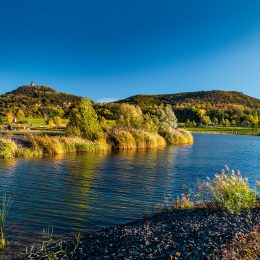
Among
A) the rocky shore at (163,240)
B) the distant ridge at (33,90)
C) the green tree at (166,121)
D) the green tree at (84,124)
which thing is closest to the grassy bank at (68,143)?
the green tree at (84,124)

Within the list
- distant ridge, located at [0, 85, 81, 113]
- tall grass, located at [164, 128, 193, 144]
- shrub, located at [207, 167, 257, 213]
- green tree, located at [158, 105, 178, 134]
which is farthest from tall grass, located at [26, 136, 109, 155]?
distant ridge, located at [0, 85, 81, 113]

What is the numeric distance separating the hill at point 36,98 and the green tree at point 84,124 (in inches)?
3061

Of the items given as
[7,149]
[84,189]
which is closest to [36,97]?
[7,149]

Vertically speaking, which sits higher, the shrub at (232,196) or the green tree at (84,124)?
the green tree at (84,124)

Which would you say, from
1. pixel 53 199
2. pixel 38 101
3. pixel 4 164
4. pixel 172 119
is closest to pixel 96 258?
pixel 53 199

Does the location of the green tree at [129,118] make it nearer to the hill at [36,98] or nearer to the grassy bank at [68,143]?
the grassy bank at [68,143]

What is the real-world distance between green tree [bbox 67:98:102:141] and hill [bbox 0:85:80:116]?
7776 centimetres

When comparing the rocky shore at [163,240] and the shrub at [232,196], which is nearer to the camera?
the rocky shore at [163,240]

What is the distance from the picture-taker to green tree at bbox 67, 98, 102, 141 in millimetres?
41969

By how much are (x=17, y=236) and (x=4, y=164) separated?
16.7 metres

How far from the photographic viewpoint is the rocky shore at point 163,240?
8516mm

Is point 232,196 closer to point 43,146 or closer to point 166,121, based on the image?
point 43,146

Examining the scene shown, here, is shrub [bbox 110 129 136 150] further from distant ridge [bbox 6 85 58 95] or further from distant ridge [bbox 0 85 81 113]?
distant ridge [bbox 6 85 58 95]

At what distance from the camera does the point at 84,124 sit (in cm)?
4206
